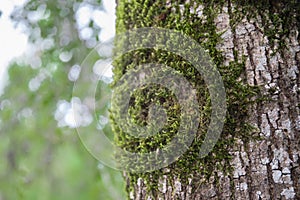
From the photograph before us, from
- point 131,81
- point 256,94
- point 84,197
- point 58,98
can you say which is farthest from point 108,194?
point 256,94

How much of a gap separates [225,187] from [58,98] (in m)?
1.34

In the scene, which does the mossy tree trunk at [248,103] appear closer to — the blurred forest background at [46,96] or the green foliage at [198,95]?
the green foliage at [198,95]

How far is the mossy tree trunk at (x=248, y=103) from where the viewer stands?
105 centimetres

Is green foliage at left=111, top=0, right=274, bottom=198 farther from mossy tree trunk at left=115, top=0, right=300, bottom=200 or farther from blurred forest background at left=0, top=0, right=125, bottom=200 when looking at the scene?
blurred forest background at left=0, top=0, right=125, bottom=200

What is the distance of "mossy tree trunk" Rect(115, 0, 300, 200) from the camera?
3.44 ft

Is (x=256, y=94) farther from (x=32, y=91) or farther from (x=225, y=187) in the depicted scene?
(x=32, y=91)

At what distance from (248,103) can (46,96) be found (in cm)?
140

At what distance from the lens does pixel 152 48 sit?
46.4 inches

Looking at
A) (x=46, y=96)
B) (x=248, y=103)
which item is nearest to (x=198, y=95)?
(x=248, y=103)

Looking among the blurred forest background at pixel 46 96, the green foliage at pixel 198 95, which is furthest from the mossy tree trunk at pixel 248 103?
the blurred forest background at pixel 46 96

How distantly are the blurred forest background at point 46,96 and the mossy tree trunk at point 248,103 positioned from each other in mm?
865

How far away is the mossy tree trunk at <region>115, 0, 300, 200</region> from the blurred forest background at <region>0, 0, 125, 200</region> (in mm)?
865

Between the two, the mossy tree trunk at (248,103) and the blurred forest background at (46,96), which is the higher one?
the blurred forest background at (46,96)

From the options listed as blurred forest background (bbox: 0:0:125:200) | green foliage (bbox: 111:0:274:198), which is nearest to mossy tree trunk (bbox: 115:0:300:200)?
green foliage (bbox: 111:0:274:198)
